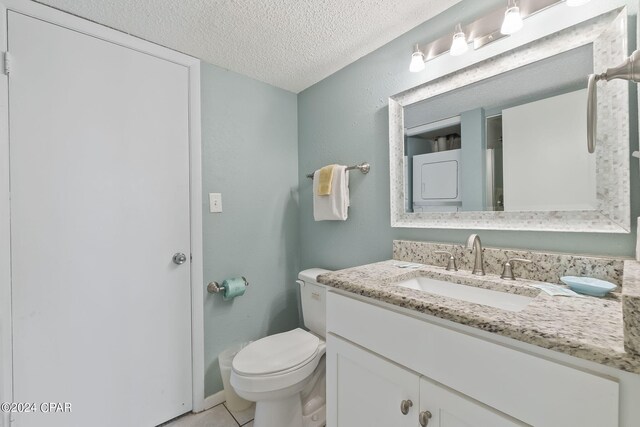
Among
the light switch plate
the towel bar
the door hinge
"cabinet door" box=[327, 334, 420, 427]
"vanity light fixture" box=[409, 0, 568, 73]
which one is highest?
"vanity light fixture" box=[409, 0, 568, 73]

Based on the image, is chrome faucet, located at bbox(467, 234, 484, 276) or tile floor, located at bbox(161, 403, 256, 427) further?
tile floor, located at bbox(161, 403, 256, 427)

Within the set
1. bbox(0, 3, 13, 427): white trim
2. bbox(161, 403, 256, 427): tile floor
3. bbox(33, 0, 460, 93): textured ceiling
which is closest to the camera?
bbox(0, 3, 13, 427): white trim

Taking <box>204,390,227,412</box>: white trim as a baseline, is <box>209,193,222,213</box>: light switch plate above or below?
above

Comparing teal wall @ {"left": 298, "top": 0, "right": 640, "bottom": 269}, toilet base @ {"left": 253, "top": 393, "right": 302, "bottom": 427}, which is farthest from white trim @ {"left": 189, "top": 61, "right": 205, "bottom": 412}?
teal wall @ {"left": 298, "top": 0, "right": 640, "bottom": 269}

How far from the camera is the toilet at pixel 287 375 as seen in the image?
1.20 m

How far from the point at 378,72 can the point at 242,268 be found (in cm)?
144

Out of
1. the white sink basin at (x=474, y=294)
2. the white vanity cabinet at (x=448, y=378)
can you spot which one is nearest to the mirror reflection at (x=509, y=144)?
the white sink basin at (x=474, y=294)

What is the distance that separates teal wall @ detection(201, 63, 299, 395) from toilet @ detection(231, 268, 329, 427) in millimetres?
376

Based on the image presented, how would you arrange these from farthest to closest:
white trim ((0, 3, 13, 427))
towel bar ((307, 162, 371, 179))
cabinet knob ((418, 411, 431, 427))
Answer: towel bar ((307, 162, 371, 179)) < white trim ((0, 3, 13, 427)) < cabinet knob ((418, 411, 431, 427))

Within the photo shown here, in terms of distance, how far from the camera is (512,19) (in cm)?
96

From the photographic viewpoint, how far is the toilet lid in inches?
48.3

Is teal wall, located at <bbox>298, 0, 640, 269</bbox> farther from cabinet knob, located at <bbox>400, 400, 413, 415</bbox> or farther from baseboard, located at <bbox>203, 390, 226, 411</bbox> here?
baseboard, located at <bbox>203, 390, 226, 411</bbox>

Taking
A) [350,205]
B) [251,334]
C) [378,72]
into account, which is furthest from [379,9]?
[251,334]

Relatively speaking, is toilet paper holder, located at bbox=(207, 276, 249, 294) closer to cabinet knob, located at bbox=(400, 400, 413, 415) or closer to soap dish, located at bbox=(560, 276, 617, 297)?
cabinet knob, located at bbox=(400, 400, 413, 415)
